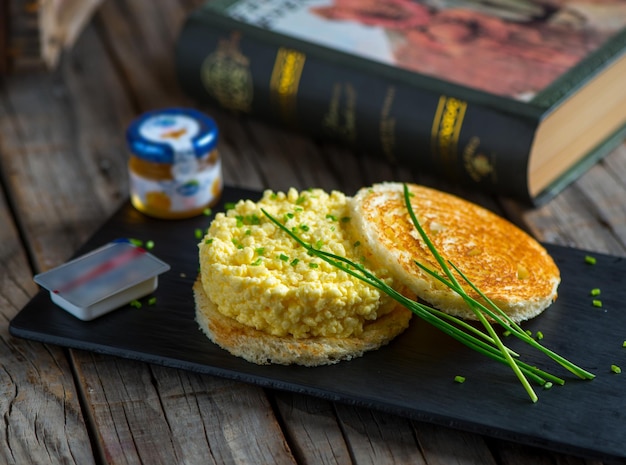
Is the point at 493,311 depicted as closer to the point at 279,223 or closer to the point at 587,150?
the point at 279,223

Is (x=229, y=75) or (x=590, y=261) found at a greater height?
(x=590, y=261)

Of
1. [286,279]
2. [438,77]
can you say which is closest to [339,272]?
[286,279]

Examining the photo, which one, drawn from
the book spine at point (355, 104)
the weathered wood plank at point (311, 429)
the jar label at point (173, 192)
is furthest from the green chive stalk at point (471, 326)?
the book spine at point (355, 104)

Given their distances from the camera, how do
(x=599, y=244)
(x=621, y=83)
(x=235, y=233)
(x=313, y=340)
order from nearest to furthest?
(x=313, y=340), (x=235, y=233), (x=599, y=244), (x=621, y=83)

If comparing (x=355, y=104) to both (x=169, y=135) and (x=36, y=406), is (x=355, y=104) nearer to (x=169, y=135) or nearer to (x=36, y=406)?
(x=169, y=135)

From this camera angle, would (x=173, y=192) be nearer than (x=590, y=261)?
No

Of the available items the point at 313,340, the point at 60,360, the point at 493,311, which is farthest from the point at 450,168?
the point at 60,360

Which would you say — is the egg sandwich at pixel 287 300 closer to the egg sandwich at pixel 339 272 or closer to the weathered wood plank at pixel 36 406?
the egg sandwich at pixel 339 272
